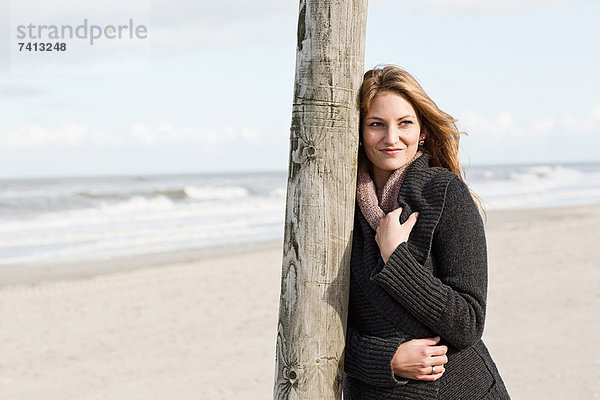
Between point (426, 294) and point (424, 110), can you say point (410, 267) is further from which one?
point (424, 110)

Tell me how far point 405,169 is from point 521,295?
681cm

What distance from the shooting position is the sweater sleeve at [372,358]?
7.52 feet

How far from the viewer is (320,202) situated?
229cm

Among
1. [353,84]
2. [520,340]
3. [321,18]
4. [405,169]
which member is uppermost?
[321,18]

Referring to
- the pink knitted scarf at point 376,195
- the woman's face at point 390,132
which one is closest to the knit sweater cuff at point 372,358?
the pink knitted scarf at point 376,195

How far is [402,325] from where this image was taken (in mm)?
2301

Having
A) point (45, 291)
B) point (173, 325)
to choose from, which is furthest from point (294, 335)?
point (45, 291)

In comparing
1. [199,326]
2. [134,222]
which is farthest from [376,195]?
[134,222]

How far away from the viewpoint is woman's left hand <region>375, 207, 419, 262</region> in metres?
2.27

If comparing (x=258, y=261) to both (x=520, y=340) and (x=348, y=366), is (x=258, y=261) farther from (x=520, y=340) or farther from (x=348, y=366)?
(x=348, y=366)

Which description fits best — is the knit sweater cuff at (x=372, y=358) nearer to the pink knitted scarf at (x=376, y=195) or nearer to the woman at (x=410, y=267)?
the woman at (x=410, y=267)

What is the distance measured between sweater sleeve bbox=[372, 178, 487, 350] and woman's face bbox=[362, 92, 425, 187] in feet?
0.78

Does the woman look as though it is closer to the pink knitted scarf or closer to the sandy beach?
the pink knitted scarf

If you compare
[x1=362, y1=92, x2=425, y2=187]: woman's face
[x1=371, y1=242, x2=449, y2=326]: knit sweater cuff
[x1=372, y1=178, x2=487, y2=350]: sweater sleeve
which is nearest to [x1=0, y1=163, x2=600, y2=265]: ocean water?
[x1=362, y1=92, x2=425, y2=187]: woman's face
